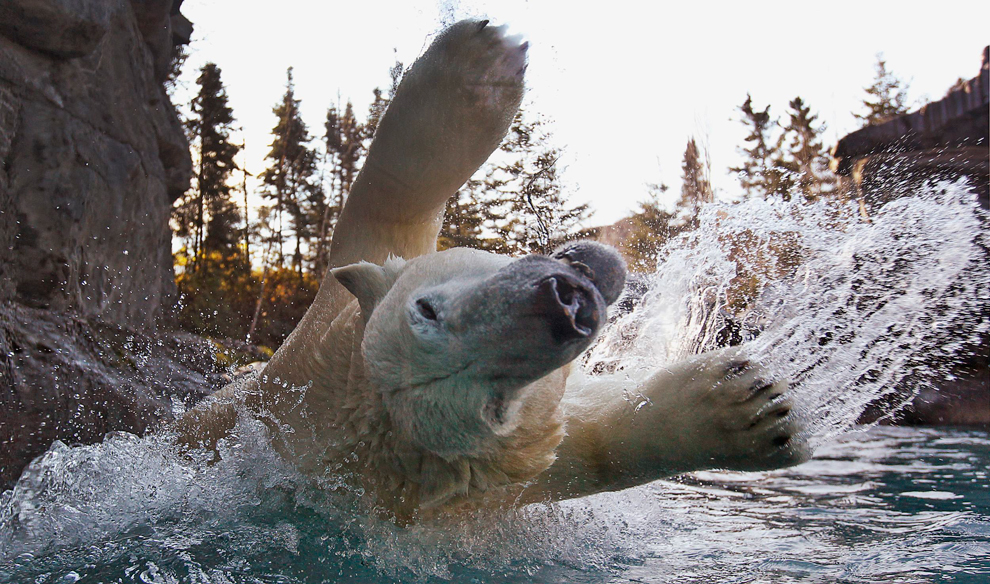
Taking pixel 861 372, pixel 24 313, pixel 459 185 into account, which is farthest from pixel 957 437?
pixel 24 313

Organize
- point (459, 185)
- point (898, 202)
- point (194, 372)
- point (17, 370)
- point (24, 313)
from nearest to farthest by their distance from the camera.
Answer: point (459, 185), point (898, 202), point (17, 370), point (24, 313), point (194, 372)

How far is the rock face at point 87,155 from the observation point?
551 centimetres

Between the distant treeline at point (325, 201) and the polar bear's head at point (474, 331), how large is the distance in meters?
1.15

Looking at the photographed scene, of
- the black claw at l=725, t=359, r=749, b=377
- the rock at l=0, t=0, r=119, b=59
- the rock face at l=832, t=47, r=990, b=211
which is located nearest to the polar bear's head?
the black claw at l=725, t=359, r=749, b=377

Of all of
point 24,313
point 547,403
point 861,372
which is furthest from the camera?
point 24,313

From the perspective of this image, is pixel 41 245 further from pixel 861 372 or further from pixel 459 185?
pixel 861 372

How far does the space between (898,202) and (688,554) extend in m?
1.62

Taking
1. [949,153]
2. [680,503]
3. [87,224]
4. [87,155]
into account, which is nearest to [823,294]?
[680,503]

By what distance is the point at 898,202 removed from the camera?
8.39 feet

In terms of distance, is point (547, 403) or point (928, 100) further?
point (928, 100)

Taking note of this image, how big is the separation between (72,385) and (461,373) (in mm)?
2971

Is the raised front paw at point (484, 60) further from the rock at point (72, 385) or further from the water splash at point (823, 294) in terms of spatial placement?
the rock at point (72, 385)

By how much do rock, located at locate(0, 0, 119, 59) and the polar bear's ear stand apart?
5137 millimetres

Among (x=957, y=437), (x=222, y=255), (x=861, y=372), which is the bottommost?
(x=957, y=437)
